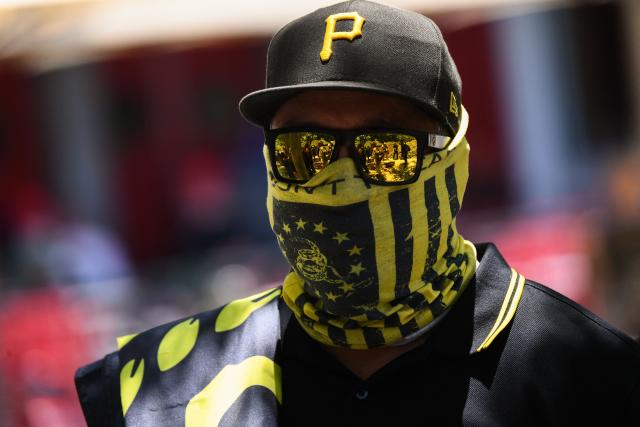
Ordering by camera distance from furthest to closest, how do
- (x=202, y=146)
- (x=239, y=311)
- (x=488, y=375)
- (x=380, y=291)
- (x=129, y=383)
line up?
(x=202, y=146) → (x=239, y=311) → (x=129, y=383) → (x=380, y=291) → (x=488, y=375)

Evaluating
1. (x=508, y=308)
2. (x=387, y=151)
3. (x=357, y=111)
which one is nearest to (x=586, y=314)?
(x=508, y=308)

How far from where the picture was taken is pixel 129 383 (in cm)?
234

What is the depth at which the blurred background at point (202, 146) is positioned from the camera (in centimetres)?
812

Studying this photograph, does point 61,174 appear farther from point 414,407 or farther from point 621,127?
point 414,407

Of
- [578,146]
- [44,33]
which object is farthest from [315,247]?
[578,146]

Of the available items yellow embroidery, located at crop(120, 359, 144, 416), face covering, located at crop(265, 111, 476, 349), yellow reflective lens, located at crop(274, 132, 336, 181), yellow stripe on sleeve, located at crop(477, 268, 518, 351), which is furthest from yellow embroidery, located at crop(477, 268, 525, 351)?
yellow embroidery, located at crop(120, 359, 144, 416)

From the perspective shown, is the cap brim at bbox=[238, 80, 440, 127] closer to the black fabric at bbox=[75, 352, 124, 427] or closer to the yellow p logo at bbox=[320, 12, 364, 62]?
the yellow p logo at bbox=[320, 12, 364, 62]

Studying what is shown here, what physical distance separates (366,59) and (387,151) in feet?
0.68

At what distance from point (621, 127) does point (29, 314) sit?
9.08m

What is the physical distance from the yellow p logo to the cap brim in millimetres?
80

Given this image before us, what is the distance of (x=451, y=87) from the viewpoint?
2.27 m

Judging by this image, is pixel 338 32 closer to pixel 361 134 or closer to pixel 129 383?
pixel 361 134

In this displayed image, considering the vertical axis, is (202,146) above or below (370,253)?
below

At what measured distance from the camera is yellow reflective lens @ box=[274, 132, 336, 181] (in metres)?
2.18
